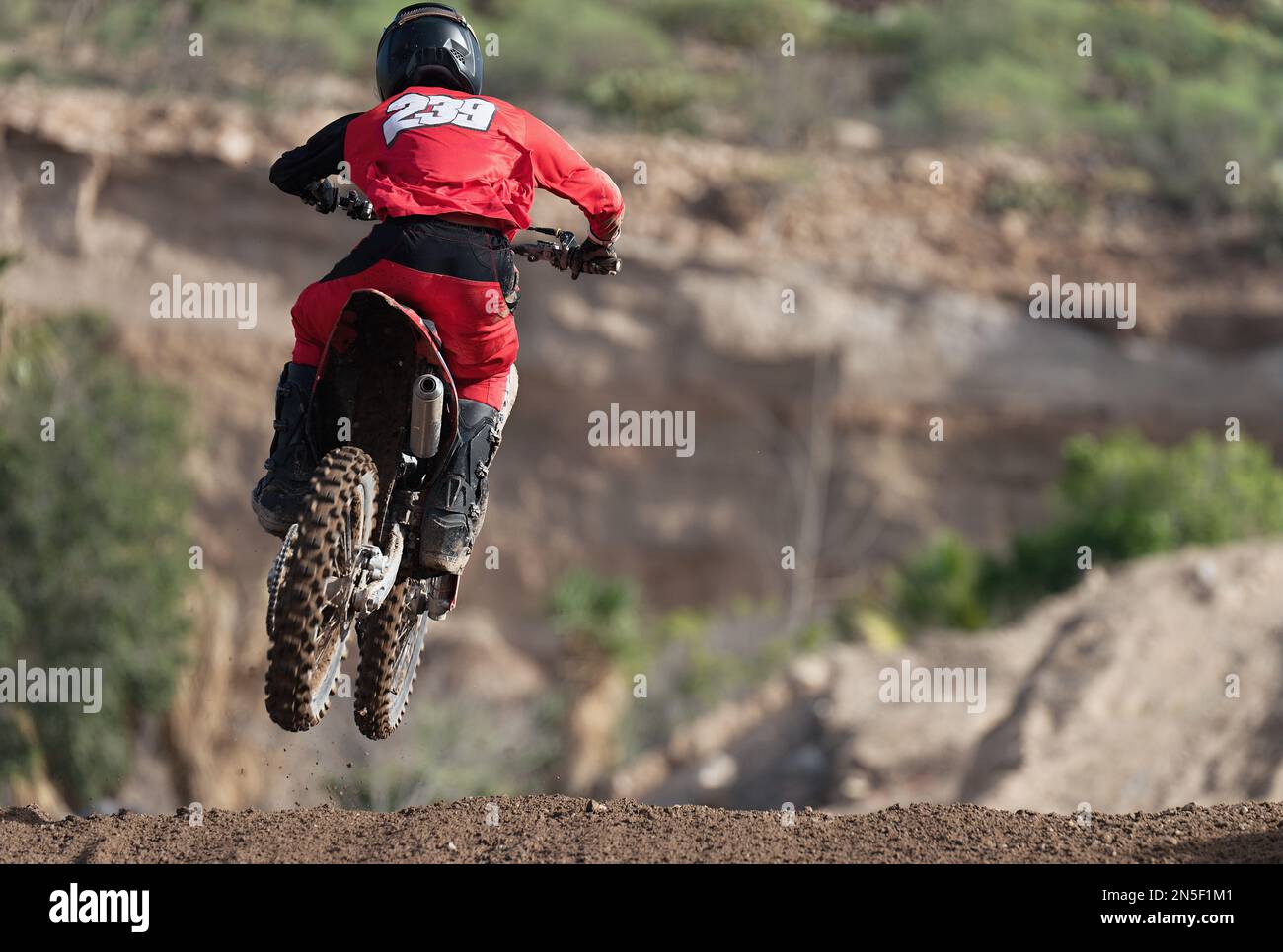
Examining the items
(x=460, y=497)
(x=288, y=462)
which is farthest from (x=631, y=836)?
(x=288, y=462)

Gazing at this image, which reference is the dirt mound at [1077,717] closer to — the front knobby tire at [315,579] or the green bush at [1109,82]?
the front knobby tire at [315,579]

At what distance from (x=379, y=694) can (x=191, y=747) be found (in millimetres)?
10945

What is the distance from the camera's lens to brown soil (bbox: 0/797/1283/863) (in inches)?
218

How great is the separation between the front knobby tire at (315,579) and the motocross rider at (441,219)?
0.44 meters

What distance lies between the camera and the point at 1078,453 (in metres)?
25.6

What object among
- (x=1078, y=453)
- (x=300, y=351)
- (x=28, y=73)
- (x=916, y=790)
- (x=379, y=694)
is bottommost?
(x=916, y=790)

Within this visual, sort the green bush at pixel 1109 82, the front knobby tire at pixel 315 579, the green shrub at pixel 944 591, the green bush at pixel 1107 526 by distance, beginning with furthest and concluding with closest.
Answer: the green bush at pixel 1109 82 → the green shrub at pixel 944 591 → the green bush at pixel 1107 526 → the front knobby tire at pixel 315 579

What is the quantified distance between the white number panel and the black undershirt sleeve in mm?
264

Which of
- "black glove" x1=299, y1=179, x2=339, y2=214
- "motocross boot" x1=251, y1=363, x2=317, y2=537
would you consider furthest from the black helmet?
"motocross boot" x1=251, y1=363, x2=317, y2=537

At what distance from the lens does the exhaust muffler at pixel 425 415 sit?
5.69 meters

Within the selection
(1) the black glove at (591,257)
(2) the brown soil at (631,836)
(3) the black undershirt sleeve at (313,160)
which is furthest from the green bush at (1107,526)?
(3) the black undershirt sleeve at (313,160)
